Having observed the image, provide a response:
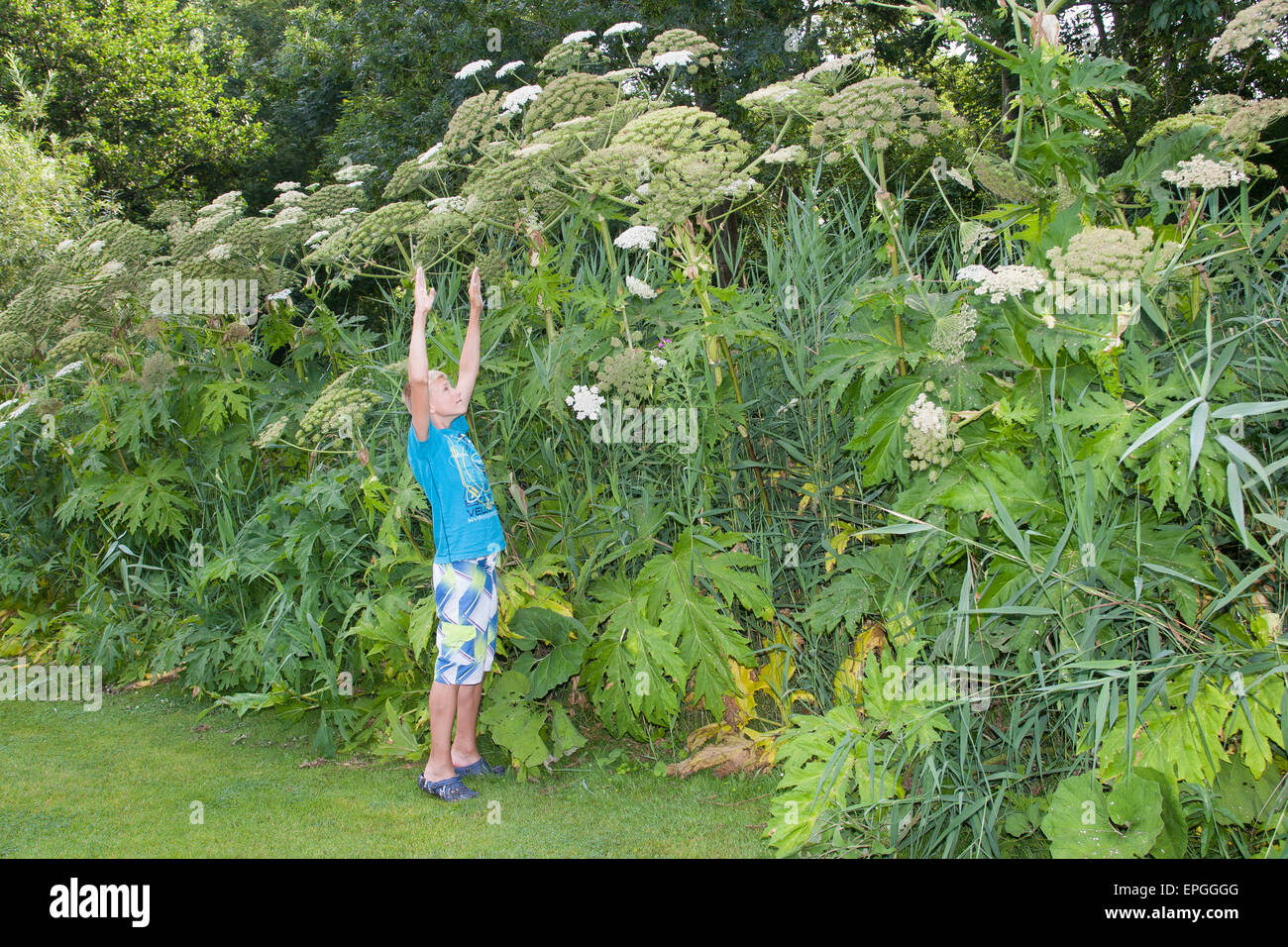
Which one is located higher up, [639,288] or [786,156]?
[786,156]

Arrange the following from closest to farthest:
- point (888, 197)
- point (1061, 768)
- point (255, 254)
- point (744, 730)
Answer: point (1061, 768), point (888, 197), point (744, 730), point (255, 254)

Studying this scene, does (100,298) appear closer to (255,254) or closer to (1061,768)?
(255,254)

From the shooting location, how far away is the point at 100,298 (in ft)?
19.6

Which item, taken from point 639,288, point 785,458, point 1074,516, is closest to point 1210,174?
point 1074,516

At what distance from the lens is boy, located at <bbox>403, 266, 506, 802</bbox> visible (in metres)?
4.29

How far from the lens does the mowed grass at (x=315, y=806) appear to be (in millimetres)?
3850

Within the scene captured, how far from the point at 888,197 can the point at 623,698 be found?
2.30 metres

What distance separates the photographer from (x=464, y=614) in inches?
169

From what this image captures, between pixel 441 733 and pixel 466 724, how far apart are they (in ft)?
0.59

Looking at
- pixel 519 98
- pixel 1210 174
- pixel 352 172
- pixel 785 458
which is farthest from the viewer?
pixel 352 172

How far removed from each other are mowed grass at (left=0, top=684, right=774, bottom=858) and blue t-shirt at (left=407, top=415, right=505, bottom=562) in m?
1.09

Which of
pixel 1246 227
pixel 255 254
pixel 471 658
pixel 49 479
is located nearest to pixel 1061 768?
pixel 1246 227

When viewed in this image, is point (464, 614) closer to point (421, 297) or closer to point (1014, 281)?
point (421, 297)

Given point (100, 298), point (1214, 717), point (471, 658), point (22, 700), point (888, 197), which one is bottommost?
point (22, 700)
